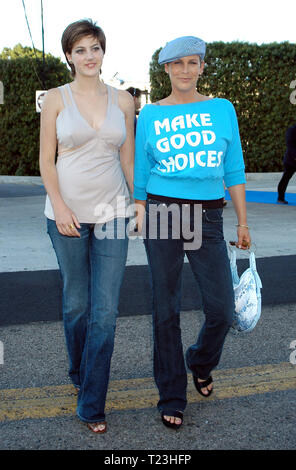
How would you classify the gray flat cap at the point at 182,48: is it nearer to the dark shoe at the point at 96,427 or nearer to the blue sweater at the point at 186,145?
the blue sweater at the point at 186,145

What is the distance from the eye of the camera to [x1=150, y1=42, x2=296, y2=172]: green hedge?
2020cm


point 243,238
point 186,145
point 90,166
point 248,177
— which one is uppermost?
point 186,145

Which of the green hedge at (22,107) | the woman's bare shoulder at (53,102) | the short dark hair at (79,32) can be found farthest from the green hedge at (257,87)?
the woman's bare shoulder at (53,102)

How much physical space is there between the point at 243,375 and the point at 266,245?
4.72m

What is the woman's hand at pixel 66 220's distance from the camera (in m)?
2.98

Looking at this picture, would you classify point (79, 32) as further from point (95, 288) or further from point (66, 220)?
point (95, 288)

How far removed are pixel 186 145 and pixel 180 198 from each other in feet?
0.86

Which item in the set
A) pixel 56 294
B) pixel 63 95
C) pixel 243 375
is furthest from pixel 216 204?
pixel 56 294

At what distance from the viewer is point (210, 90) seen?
20453mm

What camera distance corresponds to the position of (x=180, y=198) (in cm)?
307

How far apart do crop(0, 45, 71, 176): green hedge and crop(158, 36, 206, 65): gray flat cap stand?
18.4 metres

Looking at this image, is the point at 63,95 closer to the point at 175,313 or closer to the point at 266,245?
the point at 175,313

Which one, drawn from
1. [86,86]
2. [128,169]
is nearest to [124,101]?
[86,86]
